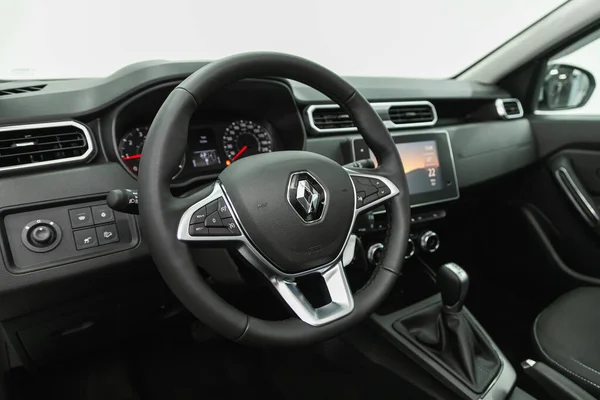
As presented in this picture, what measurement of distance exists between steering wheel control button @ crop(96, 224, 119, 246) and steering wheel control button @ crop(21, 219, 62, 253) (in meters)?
0.07

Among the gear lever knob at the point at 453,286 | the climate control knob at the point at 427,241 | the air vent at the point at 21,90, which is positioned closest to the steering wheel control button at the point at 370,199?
the gear lever knob at the point at 453,286

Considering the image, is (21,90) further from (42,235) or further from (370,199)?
(370,199)

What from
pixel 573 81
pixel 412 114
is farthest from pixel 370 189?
pixel 573 81

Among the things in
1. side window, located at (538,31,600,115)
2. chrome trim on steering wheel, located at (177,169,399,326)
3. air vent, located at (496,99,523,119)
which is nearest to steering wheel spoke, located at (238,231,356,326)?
chrome trim on steering wheel, located at (177,169,399,326)

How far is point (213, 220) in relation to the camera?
718 mm

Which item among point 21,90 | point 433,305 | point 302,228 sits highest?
point 21,90

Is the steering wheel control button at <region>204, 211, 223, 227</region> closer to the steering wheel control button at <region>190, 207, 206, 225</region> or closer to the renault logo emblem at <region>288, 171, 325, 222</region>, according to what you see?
the steering wheel control button at <region>190, 207, 206, 225</region>

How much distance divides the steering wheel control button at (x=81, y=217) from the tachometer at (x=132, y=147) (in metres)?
0.15

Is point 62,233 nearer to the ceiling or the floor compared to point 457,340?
nearer to the ceiling

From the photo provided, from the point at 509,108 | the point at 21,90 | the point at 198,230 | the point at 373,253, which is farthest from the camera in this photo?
the point at 509,108

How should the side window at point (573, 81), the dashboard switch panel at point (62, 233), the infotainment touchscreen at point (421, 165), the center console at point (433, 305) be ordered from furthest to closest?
the side window at point (573, 81) < the infotainment touchscreen at point (421, 165) < the center console at point (433, 305) < the dashboard switch panel at point (62, 233)

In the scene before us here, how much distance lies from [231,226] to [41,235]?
39cm

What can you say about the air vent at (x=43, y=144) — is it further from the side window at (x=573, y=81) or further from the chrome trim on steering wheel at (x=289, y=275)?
the side window at (x=573, y=81)

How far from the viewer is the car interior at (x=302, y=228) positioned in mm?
734
